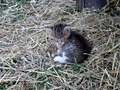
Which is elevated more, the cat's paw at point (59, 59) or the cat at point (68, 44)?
the cat at point (68, 44)

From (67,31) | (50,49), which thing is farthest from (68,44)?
(50,49)

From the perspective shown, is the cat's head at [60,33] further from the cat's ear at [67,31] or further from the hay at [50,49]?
the hay at [50,49]

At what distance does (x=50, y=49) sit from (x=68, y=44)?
37 centimetres

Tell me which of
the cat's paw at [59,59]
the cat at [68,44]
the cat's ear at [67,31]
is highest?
the cat's ear at [67,31]

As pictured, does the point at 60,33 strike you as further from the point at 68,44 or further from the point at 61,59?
the point at 61,59

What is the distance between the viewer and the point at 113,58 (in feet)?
11.3

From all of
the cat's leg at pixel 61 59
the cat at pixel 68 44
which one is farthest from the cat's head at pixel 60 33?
the cat's leg at pixel 61 59

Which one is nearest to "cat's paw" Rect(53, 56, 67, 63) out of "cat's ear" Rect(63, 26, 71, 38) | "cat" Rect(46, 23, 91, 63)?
"cat" Rect(46, 23, 91, 63)

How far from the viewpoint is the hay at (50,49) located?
126 inches

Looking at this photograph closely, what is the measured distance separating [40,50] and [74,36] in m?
0.51

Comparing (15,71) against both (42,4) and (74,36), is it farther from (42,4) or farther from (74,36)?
(42,4)

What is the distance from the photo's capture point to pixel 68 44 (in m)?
3.51

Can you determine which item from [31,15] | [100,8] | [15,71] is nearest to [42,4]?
[31,15]

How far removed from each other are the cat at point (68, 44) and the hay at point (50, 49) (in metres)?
0.08
